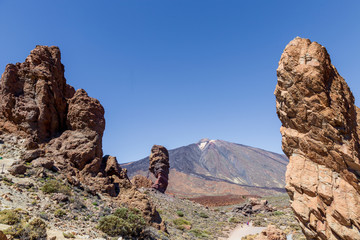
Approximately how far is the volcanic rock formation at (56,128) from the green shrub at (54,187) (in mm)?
1465

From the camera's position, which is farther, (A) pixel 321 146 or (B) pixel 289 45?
(B) pixel 289 45

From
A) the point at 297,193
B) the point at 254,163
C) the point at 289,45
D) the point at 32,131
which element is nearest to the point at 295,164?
the point at 297,193

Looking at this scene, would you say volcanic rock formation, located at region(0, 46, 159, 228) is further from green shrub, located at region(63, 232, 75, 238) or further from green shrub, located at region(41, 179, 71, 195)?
green shrub, located at region(63, 232, 75, 238)

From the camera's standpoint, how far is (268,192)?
94250 millimetres

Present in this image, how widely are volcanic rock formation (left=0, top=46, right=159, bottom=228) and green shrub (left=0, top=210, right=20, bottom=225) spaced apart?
19.3 ft

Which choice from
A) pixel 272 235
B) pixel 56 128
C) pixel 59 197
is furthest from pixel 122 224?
pixel 56 128

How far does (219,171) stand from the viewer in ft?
474

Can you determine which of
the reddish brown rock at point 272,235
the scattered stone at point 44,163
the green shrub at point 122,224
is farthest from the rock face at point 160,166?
the reddish brown rock at point 272,235

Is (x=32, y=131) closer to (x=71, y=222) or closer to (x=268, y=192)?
(x=71, y=222)

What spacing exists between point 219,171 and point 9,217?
471ft

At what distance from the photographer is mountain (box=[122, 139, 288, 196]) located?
311 feet

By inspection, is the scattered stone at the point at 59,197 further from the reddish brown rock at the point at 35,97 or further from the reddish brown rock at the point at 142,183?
the reddish brown rock at the point at 142,183

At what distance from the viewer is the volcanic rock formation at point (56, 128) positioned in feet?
51.5

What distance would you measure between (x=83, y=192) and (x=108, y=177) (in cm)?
316
